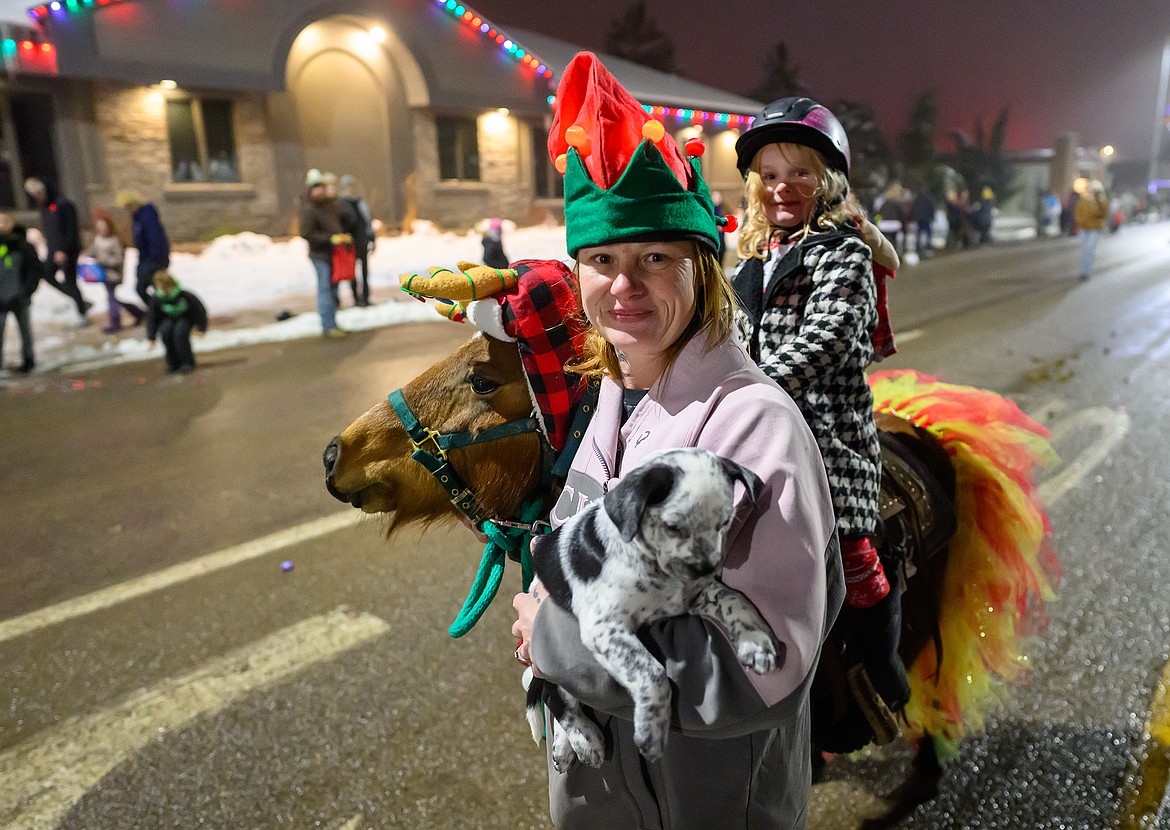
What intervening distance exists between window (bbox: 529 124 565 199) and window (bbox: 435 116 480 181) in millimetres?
1806

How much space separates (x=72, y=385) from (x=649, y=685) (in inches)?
384

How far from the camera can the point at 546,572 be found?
1.27 m

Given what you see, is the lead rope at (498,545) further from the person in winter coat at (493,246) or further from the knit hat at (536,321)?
the person in winter coat at (493,246)

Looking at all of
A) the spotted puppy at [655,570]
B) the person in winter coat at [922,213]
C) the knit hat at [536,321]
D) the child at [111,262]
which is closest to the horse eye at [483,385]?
the knit hat at [536,321]

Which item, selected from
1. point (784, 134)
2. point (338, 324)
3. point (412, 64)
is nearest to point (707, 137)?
point (412, 64)

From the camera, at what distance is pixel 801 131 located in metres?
2.30

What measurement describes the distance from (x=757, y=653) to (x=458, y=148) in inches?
892

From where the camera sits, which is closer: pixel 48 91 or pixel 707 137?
pixel 48 91

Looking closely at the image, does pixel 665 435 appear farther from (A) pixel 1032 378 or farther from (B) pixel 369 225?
(B) pixel 369 225

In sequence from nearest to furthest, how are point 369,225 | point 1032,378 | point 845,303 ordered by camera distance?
point 845,303 < point 1032,378 < point 369,225

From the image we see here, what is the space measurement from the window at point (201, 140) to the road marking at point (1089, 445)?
18.0 m

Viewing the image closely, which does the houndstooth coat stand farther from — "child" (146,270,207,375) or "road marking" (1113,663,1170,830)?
"child" (146,270,207,375)

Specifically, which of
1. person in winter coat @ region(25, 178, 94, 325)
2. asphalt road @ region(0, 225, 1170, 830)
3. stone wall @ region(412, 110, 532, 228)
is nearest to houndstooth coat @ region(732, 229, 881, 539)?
asphalt road @ region(0, 225, 1170, 830)

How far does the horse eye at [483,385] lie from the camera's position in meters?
1.94
